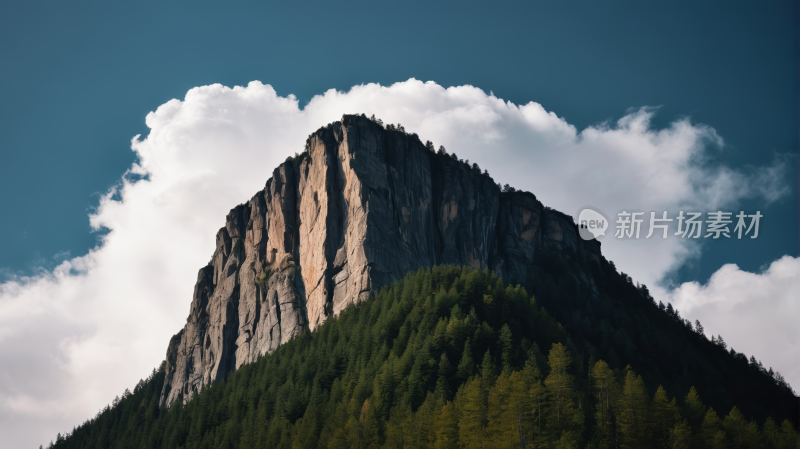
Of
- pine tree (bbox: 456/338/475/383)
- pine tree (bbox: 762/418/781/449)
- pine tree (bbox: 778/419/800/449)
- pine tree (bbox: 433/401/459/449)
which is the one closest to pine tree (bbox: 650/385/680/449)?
pine tree (bbox: 762/418/781/449)

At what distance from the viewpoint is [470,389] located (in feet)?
266

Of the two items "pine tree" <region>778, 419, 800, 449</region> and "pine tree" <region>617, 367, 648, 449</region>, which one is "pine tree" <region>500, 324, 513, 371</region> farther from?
"pine tree" <region>778, 419, 800, 449</region>

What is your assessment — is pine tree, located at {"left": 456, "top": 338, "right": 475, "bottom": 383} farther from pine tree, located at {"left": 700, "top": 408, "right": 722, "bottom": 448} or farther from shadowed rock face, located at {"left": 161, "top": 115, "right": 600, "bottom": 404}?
shadowed rock face, located at {"left": 161, "top": 115, "right": 600, "bottom": 404}

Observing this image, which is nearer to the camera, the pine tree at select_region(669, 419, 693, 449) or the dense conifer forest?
the pine tree at select_region(669, 419, 693, 449)

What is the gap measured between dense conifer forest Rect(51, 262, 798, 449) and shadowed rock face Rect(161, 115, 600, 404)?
18.2 m

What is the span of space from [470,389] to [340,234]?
90483 mm

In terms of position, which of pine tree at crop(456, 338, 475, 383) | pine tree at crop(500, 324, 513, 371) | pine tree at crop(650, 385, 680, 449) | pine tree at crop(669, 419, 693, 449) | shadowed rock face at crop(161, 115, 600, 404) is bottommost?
pine tree at crop(669, 419, 693, 449)

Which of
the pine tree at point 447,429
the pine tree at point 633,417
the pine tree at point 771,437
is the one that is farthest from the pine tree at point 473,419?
the pine tree at point 771,437

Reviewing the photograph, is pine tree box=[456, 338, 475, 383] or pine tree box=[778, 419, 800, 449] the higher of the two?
pine tree box=[456, 338, 475, 383]

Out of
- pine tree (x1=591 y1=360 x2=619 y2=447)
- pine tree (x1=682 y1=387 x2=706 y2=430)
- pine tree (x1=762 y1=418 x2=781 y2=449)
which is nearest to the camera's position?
pine tree (x1=591 y1=360 x2=619 y2=447)

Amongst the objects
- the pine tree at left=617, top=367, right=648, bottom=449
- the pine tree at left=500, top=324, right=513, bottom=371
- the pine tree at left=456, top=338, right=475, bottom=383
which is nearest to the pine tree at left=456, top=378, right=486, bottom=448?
the pine tree at left=456, top=338, right=475, bottom=383

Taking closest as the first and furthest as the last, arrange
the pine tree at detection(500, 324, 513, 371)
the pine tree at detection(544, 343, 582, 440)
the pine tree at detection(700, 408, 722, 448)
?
the pine tree at detection(544, 343, 582, 440) < the pine tree at detection(700, 408, 722, 448) < the pine tree at detection(500, 324, 513, 371)

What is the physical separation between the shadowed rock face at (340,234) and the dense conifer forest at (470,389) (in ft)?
59.7

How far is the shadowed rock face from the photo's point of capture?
159 metres
